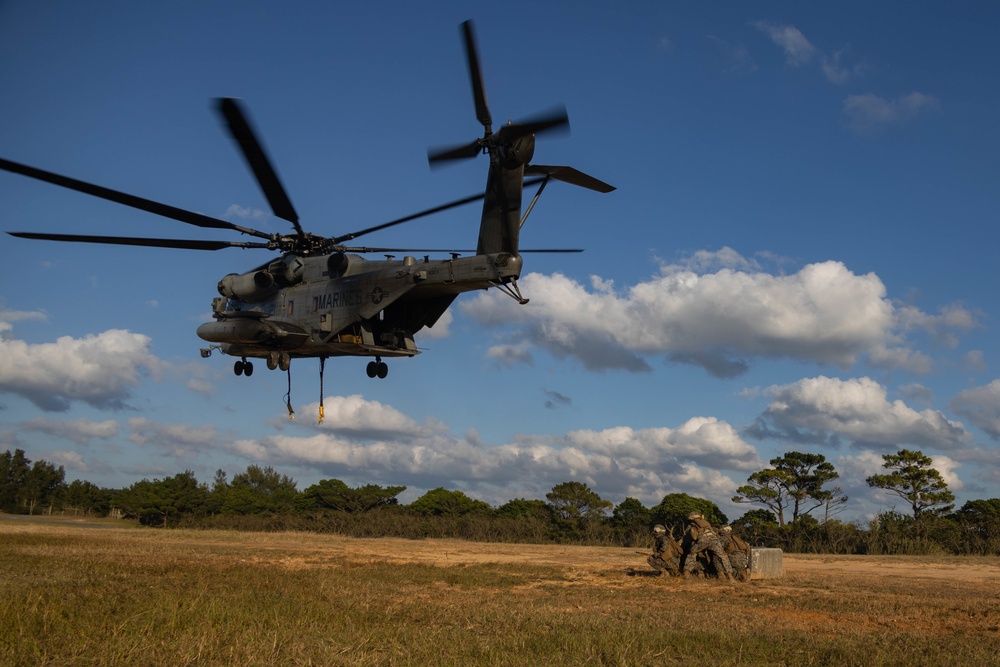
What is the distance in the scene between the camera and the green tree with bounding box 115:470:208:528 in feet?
175

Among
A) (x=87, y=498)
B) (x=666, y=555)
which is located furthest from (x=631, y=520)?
(x=87, y=498)

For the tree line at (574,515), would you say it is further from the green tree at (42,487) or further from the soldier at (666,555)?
the green tree at (42,487)

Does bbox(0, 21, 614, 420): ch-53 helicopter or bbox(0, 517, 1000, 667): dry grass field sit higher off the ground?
bbox(0, 21, 614, 420): ch-53 helicopter

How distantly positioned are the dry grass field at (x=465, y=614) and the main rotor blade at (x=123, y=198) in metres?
6.80

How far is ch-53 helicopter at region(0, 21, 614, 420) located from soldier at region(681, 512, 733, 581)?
22.0 feet

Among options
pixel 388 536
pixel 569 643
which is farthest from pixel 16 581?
pixel 388 536

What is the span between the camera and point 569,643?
34.2 feet

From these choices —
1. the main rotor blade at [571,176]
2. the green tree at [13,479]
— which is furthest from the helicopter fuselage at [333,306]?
the green tree at [13,479]

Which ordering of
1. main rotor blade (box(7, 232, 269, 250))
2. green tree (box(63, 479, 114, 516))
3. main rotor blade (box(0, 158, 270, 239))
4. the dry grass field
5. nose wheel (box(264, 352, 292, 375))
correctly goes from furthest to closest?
1. green tree (box(63, 479, 114, 516))
2. nose wheel (box(264, 352, 292, 375))
3. main rotor blade (box(7, 232, 269, 250))
4. main rotor blade (box(0, 158, 270, 239))
5. the dry grass field

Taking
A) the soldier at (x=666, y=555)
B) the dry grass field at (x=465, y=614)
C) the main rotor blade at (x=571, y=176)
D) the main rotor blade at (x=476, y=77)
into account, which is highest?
the main rotor blade at (x=476, y=77)

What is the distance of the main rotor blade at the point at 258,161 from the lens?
16.3m

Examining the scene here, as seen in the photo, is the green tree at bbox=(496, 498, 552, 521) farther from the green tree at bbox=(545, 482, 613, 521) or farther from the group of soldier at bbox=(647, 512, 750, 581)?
the group of soldier at bbox=(647, 512, 750, 581)

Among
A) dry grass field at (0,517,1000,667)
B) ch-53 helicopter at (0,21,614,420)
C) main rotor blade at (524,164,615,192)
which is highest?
main rotor blade at (524,164,615,192)

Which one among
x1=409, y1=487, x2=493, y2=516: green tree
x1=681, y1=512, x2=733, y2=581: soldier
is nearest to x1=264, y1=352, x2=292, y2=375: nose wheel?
x1=681, y1=512, x2=733, y2=581: soldier
